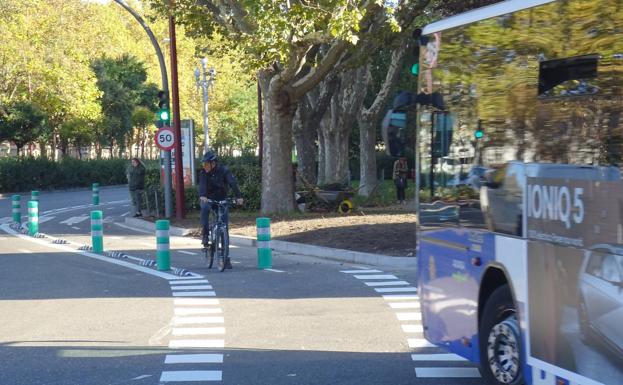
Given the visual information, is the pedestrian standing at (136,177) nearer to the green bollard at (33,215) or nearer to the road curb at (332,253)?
the green bollard at (33,215)

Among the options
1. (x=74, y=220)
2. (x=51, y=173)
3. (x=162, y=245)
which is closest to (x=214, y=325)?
(x=162, y=245)

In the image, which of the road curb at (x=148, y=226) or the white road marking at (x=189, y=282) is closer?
the white road marking at (x=189, y=282)

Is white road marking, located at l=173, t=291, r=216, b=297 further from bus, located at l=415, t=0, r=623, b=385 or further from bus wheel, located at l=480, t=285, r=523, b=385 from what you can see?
bus wheel, located at l=480, t=285, r=523, b=385

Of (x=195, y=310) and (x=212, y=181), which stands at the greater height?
(x=212, y=181)

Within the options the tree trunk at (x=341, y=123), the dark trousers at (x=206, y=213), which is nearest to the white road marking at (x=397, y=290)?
the dark trousers at (x=206, y=213)

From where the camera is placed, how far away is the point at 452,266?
25.6ft

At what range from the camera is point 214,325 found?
1109 centimetres

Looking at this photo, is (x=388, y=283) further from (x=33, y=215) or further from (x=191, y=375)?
(x=33, y=215)

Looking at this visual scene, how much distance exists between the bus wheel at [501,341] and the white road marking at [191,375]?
2245 mm

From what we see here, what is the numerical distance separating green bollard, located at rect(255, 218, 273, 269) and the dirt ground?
2.44 meters

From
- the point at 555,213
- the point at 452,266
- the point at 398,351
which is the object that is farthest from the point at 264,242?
the point at 555,213

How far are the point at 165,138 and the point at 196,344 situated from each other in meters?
18.5

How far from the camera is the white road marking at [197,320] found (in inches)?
444

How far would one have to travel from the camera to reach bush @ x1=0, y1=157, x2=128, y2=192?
52.7 m
